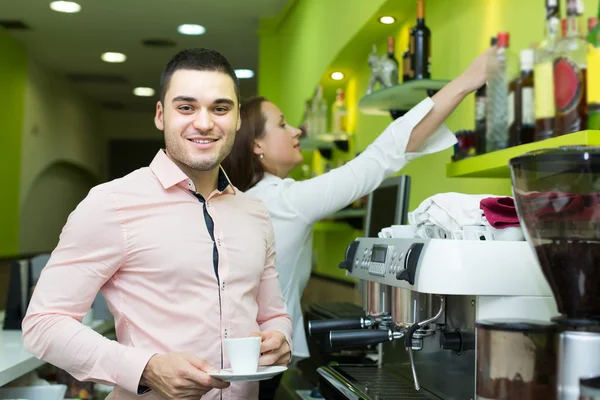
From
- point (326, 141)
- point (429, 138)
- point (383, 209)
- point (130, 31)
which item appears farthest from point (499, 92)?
point (130, 31)

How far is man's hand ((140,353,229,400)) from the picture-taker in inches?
53.0

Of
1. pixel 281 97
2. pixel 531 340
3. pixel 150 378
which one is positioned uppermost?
A: pixel 281 97

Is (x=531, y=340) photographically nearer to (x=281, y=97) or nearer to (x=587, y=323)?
(x=587, y=323)

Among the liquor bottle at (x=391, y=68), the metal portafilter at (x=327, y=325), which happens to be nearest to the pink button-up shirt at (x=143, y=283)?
the metal portafilter at (x=327, y=325)

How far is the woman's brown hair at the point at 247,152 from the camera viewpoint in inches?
94.1

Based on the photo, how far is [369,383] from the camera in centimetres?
164

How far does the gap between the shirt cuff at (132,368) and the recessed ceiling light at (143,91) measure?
738 centimetres

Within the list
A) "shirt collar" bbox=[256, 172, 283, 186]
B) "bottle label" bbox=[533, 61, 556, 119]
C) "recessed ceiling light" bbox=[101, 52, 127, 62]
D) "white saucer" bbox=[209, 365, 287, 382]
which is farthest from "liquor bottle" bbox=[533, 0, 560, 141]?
"recessed ceiling light" bbox=[101, 52, 127, 62]

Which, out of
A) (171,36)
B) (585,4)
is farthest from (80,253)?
(171,36)

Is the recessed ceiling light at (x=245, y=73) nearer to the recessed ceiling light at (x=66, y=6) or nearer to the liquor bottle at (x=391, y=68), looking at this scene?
the recessed ceiling light at (x=66, y=6)

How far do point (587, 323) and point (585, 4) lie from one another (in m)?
0.92

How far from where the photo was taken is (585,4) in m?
1.69

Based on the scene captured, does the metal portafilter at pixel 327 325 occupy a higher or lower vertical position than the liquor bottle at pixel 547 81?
lower

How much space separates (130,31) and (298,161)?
12.8 feet
